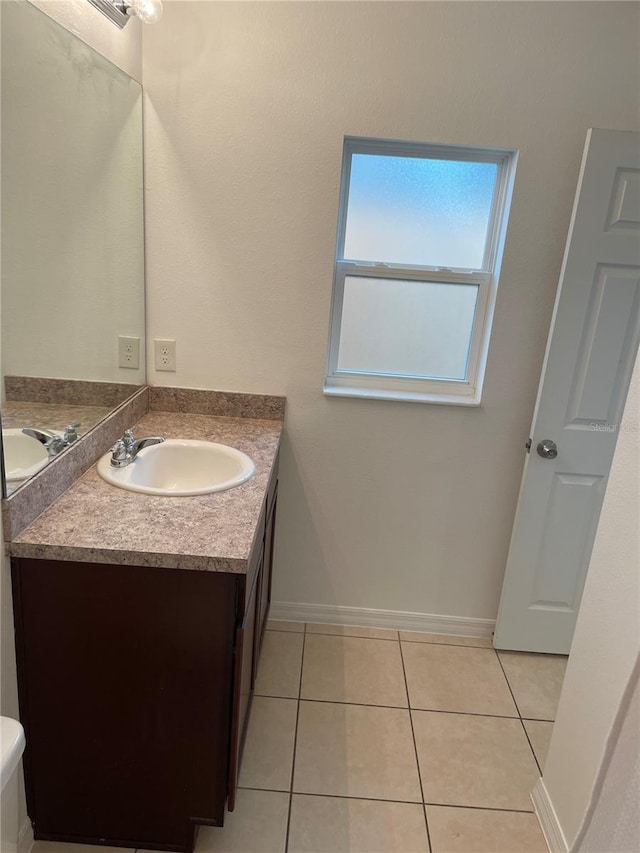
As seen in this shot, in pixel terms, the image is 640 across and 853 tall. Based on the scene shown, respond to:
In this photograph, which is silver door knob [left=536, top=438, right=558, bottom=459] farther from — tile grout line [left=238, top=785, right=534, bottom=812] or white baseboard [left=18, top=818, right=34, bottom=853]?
white baseboard [left=18, top=818, right=34, bottom=853]

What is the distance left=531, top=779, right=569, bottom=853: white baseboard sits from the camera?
1520 mm

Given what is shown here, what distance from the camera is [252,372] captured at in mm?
2154

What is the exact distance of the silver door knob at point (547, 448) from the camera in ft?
6.91

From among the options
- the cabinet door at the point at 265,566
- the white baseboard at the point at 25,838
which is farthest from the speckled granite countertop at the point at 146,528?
the white baseboard at the point at 25,838

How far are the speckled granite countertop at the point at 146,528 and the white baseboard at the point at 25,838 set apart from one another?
748 mm

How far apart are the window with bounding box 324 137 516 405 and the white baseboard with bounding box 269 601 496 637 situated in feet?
3.13

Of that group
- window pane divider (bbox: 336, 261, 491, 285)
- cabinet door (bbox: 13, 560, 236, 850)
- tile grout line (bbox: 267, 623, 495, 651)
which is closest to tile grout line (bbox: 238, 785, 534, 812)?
cabinet door (bbox: 13, 560, 236, 850)

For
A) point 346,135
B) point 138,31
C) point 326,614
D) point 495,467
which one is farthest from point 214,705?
point 138,31

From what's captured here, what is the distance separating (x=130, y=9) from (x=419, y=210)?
3.65ft

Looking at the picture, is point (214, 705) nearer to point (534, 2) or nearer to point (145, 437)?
point (145, 437)

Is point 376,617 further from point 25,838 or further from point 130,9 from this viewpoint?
point 130,9

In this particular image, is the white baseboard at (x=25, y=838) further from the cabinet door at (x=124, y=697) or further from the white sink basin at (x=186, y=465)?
the white sink basin at (x=186, y=465)

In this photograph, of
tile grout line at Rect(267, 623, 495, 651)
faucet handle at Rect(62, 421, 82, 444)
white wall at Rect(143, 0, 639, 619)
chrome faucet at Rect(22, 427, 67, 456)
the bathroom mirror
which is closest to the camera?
the bathroom mirror

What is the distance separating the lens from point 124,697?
4.39ft
